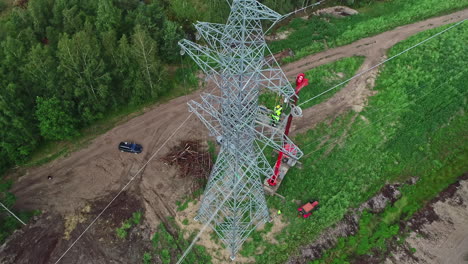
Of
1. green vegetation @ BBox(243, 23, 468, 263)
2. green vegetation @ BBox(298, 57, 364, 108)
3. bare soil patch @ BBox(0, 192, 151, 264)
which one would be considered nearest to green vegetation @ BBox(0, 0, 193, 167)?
bare soil patch @ BBox(0, 192, 151, 264)

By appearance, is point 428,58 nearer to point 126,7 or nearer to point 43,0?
point 126,7

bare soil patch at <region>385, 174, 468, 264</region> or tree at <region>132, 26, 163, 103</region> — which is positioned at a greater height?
tree at <region>132, 26, 163, 103</region>

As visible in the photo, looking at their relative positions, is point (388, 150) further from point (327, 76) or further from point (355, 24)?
point (355, 24)

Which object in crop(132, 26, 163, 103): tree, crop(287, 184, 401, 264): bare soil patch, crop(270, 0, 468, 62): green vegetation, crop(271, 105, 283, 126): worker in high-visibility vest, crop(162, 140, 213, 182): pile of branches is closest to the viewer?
crop(287, 184, 401, 264): bare soil patch

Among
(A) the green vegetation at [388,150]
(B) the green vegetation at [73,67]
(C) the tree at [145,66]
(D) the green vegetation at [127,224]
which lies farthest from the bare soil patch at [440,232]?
(B) the green vegetation at [73,67]

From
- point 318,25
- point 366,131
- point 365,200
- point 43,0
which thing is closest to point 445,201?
point 365,200

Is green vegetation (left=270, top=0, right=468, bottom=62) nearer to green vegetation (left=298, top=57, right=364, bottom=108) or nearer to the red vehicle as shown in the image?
green vegetation (left=298, top=57, right=364, bottom=108)

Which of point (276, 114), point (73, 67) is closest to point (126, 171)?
point (73, 67)
